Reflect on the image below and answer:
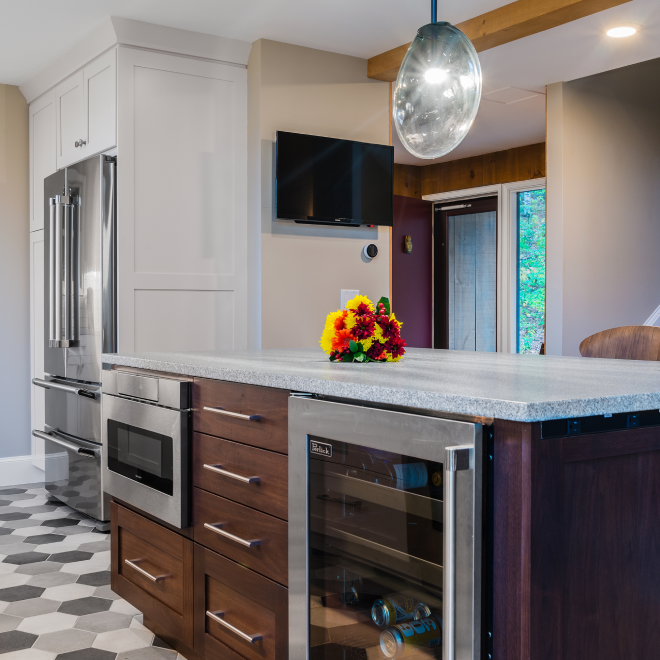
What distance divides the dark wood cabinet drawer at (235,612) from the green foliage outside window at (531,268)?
4.80m

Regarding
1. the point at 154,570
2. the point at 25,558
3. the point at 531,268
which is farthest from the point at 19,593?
the point at 531,268

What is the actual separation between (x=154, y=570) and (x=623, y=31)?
321 centimetres

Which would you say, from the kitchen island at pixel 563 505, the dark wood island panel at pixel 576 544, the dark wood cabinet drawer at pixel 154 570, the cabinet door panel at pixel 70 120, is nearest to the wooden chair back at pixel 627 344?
the kitchen island at pixel 563 505

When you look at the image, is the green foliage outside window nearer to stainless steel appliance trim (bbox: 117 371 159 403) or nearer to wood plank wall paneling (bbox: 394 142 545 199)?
wood plank wall paneling (bbox: 394 142 545 199)

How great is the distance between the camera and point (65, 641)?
235cm

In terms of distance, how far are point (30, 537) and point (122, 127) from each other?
6.57 feet

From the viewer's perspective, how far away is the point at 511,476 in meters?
1.11

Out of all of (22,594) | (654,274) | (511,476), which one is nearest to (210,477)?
(511,476)

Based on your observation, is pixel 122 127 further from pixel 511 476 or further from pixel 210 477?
pixel 511 476

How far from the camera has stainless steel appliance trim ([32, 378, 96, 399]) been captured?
3592 mm

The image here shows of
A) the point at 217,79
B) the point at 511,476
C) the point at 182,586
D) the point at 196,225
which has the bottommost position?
the point at 182,586

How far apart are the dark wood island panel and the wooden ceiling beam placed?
249 cm

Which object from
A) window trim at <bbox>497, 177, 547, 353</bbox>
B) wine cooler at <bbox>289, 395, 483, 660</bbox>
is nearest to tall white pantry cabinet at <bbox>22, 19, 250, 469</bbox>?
wine cooler at <bbox>289, 395, 483, 660</bbox>

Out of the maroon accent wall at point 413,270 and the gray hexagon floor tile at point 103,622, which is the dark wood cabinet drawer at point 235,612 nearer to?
the gray hexagon floor tile at point 103,622
